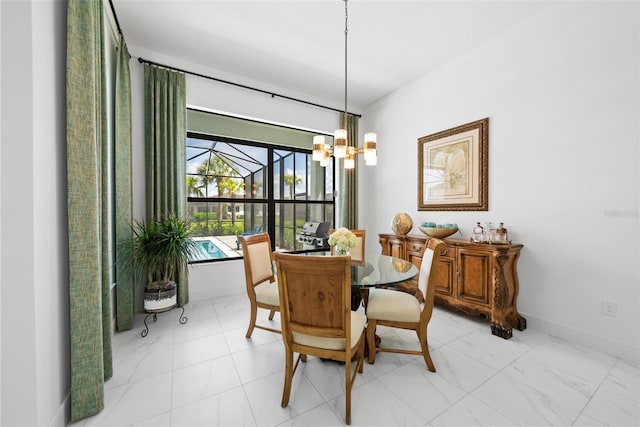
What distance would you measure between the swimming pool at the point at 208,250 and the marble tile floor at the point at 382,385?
1173 mm

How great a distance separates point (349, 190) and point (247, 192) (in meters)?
1.68

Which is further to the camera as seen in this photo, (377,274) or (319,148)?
(319,148)

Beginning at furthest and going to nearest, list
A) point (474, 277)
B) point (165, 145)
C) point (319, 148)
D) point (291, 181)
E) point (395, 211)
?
point (291, 181), point (395, 211), point (165, 145), point (474, 277), point (319, 148)

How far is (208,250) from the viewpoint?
11.3ft

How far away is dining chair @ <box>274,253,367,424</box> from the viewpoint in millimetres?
1312

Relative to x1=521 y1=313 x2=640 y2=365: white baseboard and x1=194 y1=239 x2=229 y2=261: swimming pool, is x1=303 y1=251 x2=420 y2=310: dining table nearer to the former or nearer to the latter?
x1=521 y1=313 x2=640 y2=365: white baseboard

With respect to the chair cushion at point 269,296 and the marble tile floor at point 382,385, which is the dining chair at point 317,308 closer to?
the marble tile floor at point 382,385

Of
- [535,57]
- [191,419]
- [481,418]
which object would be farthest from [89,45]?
[535,57]

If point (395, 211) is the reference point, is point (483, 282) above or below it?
below

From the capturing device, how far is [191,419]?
139cm

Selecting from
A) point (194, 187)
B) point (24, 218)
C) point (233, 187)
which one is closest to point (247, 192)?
point (233, 187)

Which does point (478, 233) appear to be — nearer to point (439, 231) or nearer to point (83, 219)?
point (439, 231)

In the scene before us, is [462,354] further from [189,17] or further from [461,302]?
[189,17]

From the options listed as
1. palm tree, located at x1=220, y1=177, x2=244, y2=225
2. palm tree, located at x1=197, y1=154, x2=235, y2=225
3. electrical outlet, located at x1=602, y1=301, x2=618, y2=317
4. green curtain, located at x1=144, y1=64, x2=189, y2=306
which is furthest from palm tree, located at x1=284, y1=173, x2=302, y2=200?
electrical outlet, located at x1=602, y1=301, x2=618, y2=317
